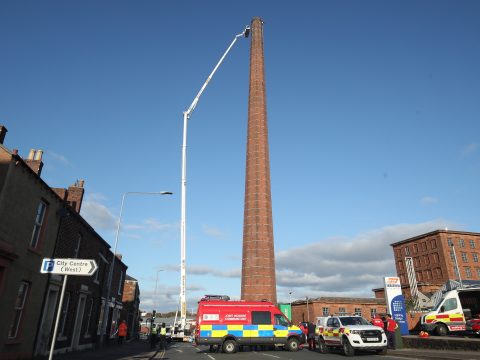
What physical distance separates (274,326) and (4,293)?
13561 millimetres

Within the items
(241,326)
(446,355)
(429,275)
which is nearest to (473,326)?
(446,355)

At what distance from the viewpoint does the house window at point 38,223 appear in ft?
46.6

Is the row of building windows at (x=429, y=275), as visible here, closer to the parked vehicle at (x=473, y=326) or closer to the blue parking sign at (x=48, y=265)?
the parked vehicle at (x=473, y=326)

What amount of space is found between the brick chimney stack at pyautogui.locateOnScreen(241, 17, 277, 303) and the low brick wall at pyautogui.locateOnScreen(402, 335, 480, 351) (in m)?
26.8

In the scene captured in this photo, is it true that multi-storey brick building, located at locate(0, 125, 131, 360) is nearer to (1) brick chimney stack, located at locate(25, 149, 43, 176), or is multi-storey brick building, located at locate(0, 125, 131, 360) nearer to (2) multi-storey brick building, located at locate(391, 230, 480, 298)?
(1) brick chimney stack, located at locate(25, 149, 43, 176)

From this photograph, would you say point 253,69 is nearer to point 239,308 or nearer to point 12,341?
point 239,308

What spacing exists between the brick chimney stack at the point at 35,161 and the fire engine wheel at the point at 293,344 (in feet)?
51.7

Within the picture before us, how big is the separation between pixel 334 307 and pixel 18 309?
5346 cm

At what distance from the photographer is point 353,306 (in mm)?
59781

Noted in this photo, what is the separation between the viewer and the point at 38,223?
14.5 m

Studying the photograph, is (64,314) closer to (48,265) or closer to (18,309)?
(18,309)

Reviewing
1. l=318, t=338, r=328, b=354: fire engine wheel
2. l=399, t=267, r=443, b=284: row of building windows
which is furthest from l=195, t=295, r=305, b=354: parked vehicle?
l=399, t=267, r=443, b=284: row of building windows

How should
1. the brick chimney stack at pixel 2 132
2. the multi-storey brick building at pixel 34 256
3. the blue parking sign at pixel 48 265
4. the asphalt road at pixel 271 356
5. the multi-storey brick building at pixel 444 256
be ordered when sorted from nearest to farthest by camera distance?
1. the blue parking sign at pixel 48 265
2. the multi-storey brick building at pixel 34 256
3. the brick chimney stack at pixel 2 132
4. the asphalt road at pixel 271 356
5. the multi-storey brick building at pixel 444 256

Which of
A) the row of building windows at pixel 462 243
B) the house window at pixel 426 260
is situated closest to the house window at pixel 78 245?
the row of building windows at pixel 462 243
